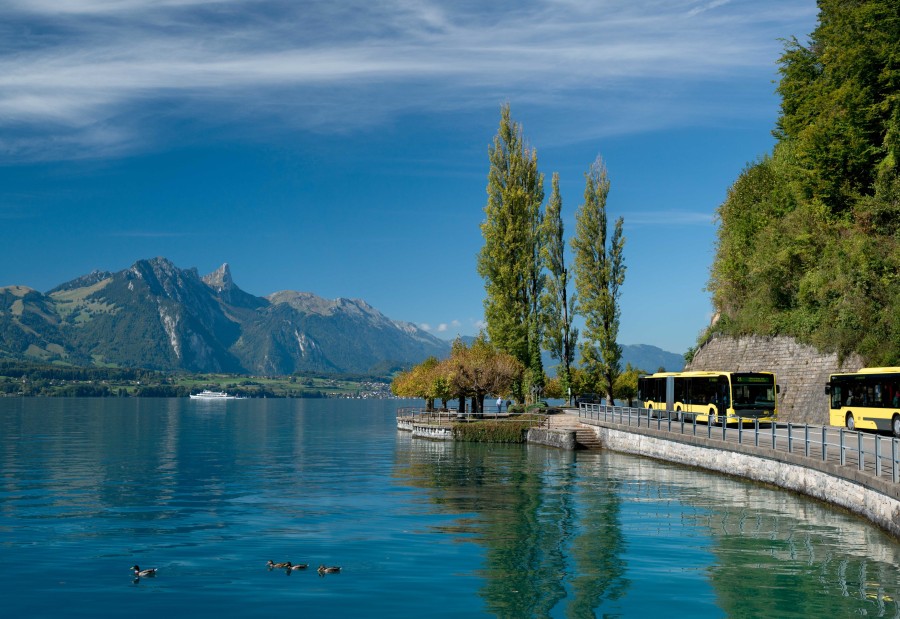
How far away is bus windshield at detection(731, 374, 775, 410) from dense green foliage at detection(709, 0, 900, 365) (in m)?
5.55

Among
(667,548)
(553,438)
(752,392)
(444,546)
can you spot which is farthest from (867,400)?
(444,546)

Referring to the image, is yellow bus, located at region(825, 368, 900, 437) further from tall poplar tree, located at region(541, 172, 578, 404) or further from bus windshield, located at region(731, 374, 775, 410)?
tall poplar tree, located at region(541, 172, 578, 404)

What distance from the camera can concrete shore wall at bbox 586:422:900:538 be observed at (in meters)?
23.0

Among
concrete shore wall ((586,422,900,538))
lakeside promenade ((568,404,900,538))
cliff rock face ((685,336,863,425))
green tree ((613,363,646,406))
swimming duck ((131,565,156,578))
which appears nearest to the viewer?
swimming duck ((131,565,156,578))

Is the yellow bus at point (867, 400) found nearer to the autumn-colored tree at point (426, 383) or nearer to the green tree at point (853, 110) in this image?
the green tree at point (853, 110)

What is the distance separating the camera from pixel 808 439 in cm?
3023

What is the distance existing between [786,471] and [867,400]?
40.0 feet

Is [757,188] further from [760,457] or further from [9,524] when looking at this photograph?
[9,524]

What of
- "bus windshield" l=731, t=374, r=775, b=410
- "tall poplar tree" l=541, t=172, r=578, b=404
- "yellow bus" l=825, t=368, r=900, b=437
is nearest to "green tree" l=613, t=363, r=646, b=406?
"tall poplar tree" l=541, t=172, r=578, b=404

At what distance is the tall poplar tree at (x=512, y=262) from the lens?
73625mm

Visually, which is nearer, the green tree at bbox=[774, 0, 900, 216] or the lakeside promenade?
the lakeside promenade

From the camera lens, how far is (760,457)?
34.6m

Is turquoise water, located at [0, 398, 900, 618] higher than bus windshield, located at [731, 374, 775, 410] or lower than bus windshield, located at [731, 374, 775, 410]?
lower

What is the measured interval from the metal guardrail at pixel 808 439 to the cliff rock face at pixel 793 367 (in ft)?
8.56
